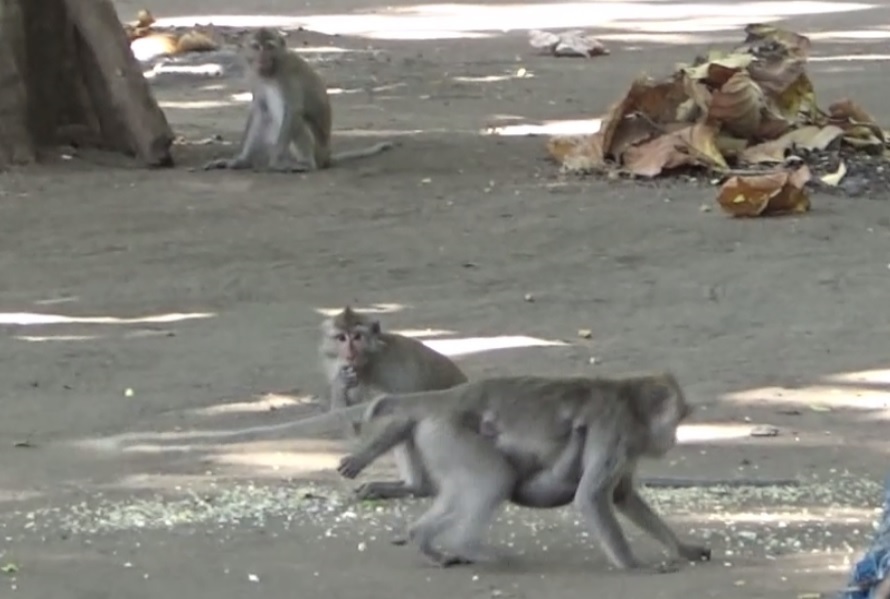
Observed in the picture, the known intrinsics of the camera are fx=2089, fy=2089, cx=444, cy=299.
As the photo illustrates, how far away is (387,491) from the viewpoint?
23.3 feet

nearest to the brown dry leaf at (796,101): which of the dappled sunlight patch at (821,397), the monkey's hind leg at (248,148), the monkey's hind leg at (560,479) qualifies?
the monkey's hind leg at (248,148)

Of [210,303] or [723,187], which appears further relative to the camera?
[723,187]

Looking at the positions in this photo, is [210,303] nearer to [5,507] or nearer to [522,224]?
[522,224]

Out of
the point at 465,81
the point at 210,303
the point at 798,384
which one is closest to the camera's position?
the point at 798,384

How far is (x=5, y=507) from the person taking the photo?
706cm

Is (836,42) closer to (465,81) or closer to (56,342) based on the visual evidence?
(465,81)

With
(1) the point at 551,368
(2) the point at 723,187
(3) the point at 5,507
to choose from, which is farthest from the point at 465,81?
(3) the point at 5,507

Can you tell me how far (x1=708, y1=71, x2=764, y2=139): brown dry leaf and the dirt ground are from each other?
2.77 ft

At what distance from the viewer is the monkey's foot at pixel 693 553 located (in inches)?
245

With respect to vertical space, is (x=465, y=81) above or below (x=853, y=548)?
below

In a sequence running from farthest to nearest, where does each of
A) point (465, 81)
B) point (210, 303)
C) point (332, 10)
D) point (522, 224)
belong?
point (332, 10) < point (465, 81) < point (522, 224) < point (210, 303)

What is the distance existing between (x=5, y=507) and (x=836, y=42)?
17.6 metres

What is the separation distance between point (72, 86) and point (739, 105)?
4987 mm

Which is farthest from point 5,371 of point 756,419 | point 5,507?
point 756,419
